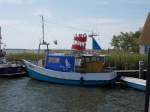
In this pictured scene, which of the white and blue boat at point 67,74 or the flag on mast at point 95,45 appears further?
the flag on mast at point 95,45

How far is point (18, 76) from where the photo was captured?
37.6 meters

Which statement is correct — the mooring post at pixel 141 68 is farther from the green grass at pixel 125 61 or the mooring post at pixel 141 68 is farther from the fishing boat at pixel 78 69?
the green grass at pixel 125 61

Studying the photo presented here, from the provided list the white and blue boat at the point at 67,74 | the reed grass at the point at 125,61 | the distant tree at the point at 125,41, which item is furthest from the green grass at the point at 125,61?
the distant tree at the point at 125,41

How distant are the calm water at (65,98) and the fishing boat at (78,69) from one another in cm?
105

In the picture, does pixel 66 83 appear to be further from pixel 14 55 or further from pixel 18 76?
pixel 14 55

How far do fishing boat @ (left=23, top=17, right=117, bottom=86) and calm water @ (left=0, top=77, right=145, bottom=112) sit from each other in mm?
1050

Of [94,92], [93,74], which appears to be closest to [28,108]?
[94,92]

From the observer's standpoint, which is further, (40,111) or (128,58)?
(128,58)

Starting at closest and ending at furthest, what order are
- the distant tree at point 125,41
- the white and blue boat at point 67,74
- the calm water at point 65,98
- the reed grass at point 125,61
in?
the calm water at point 65,98, the white and blue boat at point 67,74, the reed grass at point 125,61, the distant tree at point 125,41

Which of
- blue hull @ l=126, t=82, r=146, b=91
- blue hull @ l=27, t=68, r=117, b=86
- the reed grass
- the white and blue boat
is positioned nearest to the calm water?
blue hull @ l=126, t=82, r=146, b=91

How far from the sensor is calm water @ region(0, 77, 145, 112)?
19875mm

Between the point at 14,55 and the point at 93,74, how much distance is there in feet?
66.4

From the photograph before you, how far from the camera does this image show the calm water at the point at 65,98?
19875mm

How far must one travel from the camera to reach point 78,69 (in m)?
31.8
